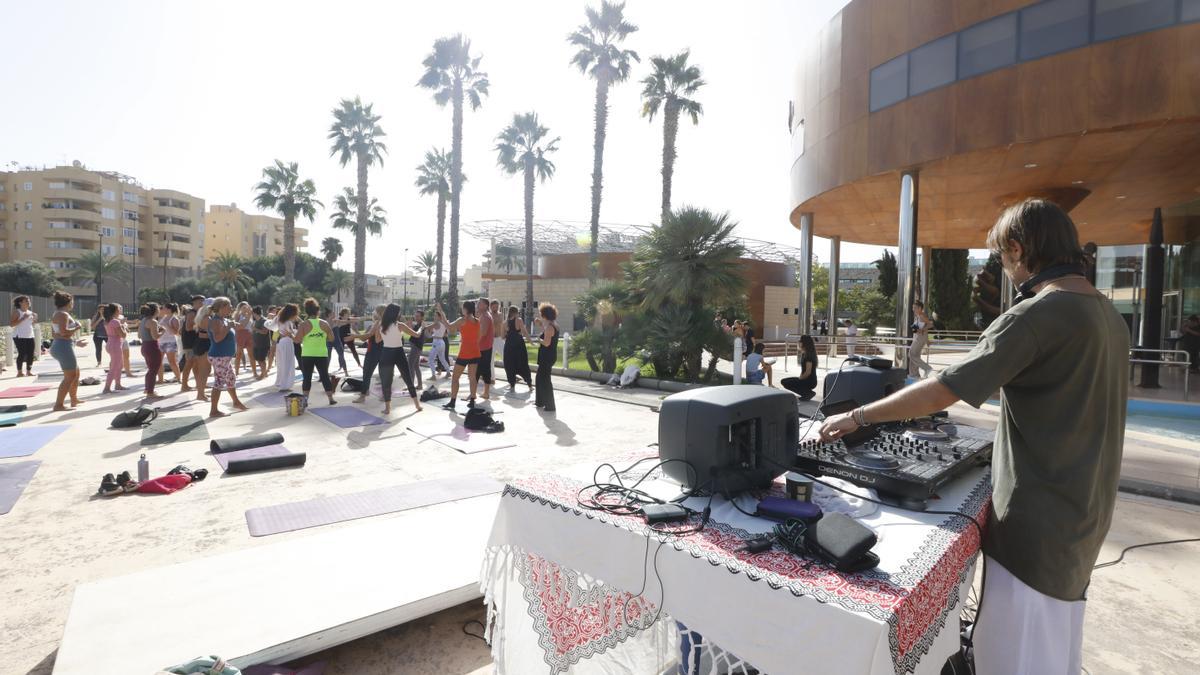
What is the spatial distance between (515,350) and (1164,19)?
1190cm

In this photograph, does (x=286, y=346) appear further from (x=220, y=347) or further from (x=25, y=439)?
(x=25, y=439)

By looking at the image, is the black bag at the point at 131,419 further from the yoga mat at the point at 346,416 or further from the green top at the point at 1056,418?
the green top at the point at 1056,418

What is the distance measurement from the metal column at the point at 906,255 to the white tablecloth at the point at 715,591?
12.2 m

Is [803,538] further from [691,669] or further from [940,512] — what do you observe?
[691,669]

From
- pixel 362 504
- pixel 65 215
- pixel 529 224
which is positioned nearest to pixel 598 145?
pixel 529 224

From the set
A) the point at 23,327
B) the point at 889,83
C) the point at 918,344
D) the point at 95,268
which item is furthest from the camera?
the point at 95,268

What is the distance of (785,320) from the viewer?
37.3 m

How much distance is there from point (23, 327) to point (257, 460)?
1090cm

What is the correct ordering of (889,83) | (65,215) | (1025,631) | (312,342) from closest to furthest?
(1025,631)
(312,342)
(889,83)
(65,215)

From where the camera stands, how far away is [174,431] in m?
7.44

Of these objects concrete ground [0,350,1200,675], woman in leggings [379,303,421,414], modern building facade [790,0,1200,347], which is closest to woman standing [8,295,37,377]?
concrete ground [0,350,1200,675]

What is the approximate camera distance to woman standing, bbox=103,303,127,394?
10352mm

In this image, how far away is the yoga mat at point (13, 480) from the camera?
4766 millimetres

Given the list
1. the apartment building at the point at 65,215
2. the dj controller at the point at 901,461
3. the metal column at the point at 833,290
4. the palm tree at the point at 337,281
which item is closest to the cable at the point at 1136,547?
the dj controller at the point at 901,461
